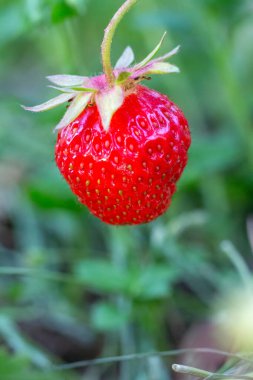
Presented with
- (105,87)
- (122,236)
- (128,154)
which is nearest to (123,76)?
(105,87)

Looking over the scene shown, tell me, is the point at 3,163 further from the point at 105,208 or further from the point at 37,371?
the point at 105,208

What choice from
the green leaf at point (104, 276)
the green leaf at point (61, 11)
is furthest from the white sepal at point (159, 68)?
the green leaf at point (104, 276)

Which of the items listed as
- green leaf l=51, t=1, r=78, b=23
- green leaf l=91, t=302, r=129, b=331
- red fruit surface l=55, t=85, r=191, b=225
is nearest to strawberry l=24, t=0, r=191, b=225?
red fruit surface l=55, t=85, r=191, b=225

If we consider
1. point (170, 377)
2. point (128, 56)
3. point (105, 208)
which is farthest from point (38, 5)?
point (170, 377)

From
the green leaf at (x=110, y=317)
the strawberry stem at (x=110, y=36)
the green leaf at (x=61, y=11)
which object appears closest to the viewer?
the strawberry stem at (x=110, y=36)

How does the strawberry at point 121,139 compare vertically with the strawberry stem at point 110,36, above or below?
below

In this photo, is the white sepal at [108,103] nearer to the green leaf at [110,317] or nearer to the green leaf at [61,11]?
the green leaf at [61,11]

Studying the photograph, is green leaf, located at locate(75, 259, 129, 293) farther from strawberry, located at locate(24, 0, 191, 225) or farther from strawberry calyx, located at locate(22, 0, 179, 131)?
strawberry calyx, located at locate(22, 0, 179, 131)
